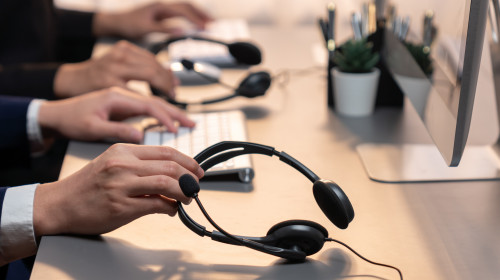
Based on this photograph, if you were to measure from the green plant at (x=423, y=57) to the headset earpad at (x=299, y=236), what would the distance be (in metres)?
0.29

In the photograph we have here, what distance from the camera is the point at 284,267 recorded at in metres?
0.58

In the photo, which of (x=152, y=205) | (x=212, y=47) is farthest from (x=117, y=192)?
(x=212, y=47)

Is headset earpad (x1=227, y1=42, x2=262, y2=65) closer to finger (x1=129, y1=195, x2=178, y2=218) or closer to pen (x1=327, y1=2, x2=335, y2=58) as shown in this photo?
pen (x1=327, y1=2, x2=335, y2=58)

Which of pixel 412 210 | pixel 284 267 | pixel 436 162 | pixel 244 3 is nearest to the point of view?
pixel 284 267

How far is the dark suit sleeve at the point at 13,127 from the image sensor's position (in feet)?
3.04

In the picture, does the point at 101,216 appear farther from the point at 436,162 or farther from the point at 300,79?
the point at 300,79

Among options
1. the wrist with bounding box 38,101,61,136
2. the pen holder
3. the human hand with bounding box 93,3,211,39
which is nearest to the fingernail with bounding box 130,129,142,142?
the wrist with bounding box 38,101,61,136

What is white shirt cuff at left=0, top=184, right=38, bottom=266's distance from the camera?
633 millimetres

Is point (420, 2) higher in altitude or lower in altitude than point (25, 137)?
higher

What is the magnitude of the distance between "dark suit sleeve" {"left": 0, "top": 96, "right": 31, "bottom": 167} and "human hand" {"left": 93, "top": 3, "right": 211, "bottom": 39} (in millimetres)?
532

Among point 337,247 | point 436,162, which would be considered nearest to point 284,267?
point 337,247

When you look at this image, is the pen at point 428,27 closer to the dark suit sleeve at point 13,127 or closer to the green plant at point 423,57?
the green plant at point 423,57

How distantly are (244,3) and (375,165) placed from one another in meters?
1.09

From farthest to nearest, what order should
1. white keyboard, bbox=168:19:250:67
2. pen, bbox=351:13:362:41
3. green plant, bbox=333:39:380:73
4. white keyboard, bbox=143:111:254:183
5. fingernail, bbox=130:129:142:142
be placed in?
1. white keyboard, bbox=168:19:250:67
2. pen, bbox=351:13:362:41
3. green plant, bbox=333:39:380:73
4. fingernail, bbox=130:129:142:142
5. white keyboard, bbox=143:111:254:183
